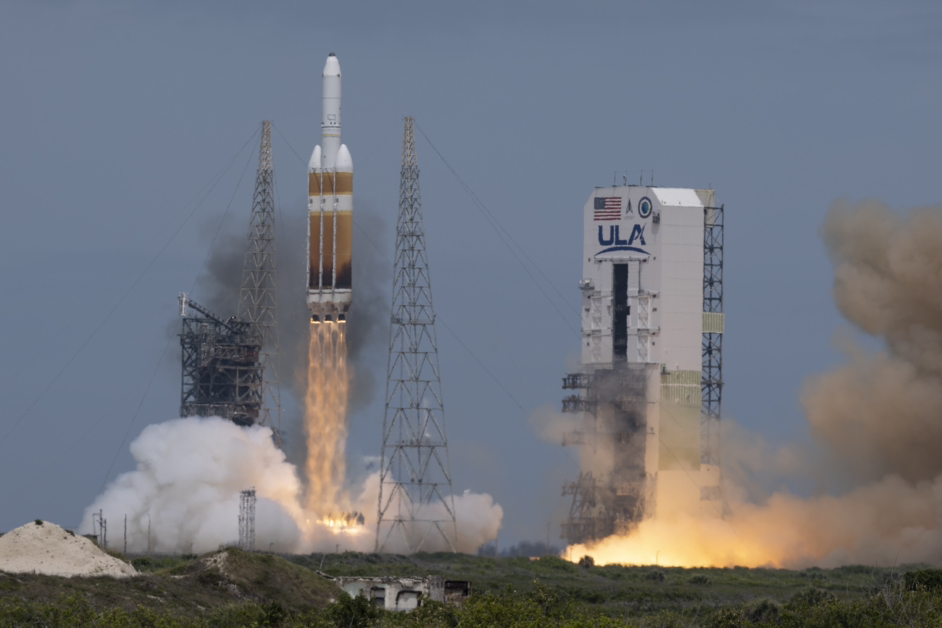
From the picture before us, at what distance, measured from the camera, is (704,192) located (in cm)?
9150

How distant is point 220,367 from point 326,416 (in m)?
5.77

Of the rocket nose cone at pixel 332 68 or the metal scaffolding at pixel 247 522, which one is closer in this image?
the metal scaffolding at pixel 247 522

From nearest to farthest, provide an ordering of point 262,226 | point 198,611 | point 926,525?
1. point 198,611
2. point 926,525
3. point 262,226

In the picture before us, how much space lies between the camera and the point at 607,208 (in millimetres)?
90688

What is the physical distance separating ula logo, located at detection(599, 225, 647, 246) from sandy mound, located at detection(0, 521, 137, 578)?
31.5m

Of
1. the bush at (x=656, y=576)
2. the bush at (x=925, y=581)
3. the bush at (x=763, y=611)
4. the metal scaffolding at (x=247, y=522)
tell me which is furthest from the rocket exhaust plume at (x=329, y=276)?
the bush at (x=925, y=581)

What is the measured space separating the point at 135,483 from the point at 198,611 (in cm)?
2561

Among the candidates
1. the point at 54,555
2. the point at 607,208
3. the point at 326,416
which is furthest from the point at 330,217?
the point at 54,555

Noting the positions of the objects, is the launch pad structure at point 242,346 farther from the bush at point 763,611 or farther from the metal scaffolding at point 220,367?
the bush at point 763,611

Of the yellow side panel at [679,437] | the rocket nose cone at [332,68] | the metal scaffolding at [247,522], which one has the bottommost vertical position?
the metal scaffolding at [247,522]

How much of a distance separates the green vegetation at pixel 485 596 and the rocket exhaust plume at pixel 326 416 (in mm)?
5529

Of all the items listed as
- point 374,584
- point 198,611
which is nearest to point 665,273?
point 374,584

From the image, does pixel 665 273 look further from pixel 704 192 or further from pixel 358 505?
pixel 358 505

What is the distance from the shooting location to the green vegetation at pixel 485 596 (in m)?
52.5
